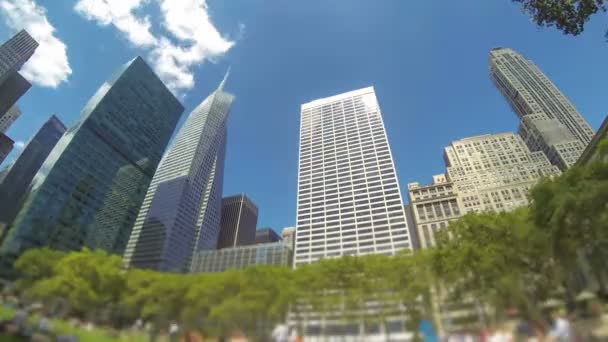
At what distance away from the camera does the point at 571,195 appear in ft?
50.9

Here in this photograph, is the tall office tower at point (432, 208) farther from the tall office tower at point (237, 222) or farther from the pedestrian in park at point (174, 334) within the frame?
the tall office tower at point (237, 222)

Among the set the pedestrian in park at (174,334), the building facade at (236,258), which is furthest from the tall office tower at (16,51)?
the pedestrian in park at (174,334)

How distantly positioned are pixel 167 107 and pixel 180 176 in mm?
23961

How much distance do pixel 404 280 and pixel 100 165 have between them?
245 ft

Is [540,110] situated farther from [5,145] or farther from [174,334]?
[5,145]

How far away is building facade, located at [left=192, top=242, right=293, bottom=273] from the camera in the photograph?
30.9 m

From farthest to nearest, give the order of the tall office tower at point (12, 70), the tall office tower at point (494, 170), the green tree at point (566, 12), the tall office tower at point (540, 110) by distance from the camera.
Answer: the tall office tower at point (540, 110) < the tall office tower at point (12, 70) < the tall office tower at point (494, 170) < the green tree at point (566, 12)

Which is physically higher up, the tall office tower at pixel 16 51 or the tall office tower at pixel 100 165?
the tall office tower at pixel 16 51

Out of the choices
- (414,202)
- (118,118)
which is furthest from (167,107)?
(414,202)

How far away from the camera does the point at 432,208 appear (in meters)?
68.9

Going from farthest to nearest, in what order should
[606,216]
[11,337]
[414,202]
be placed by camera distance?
[414,202] → [606,216] → [11,337]

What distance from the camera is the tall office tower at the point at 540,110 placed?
8256 centimetres

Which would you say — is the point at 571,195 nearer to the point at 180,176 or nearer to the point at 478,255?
the point at 478,255

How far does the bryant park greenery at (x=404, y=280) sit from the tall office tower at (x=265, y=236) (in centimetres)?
9999
